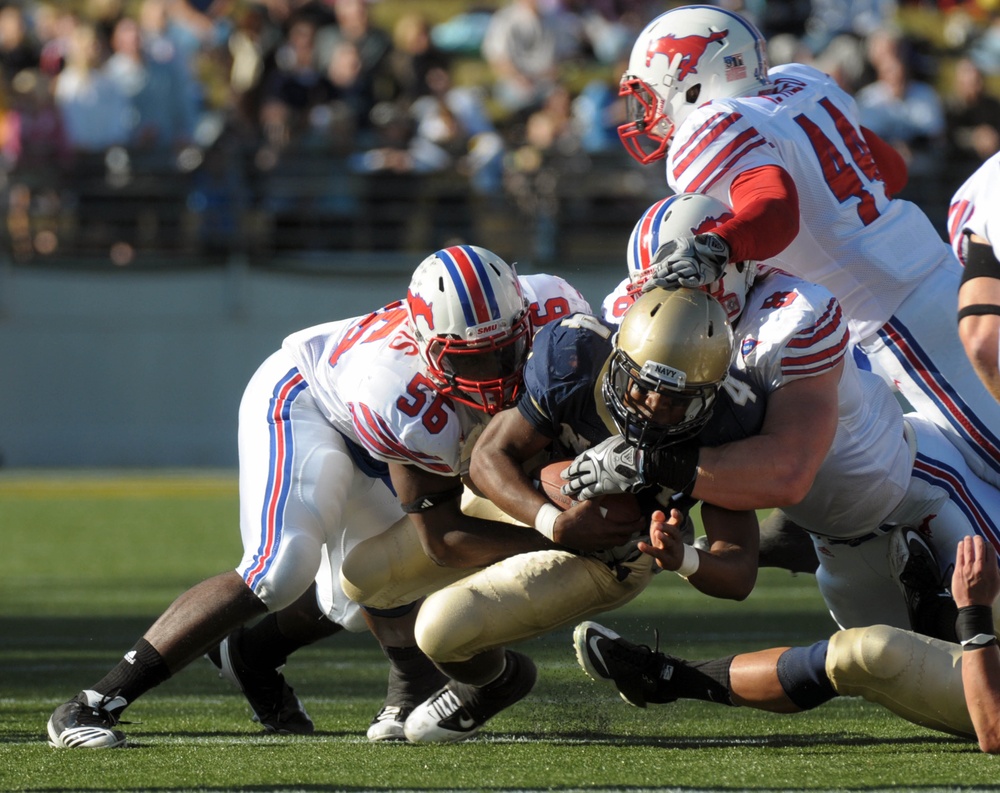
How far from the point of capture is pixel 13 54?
12727 mm

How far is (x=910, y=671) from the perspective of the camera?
3484 millimetres

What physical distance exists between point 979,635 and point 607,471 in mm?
882

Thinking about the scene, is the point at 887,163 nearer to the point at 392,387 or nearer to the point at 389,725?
the point at 392,387

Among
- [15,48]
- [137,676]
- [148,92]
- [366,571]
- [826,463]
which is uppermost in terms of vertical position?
[15,48]

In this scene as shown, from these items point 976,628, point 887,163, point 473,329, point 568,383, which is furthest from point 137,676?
point 887,163

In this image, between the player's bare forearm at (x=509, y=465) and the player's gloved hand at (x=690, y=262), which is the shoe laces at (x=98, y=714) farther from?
the player's gloved hand at (x=690, y=262)

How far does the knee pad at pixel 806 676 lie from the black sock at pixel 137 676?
1534mm

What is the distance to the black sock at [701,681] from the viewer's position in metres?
3.76

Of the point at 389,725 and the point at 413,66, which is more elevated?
the point at 413,66

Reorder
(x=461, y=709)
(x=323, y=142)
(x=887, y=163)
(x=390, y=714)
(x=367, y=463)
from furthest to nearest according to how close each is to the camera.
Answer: (x=323, y=142)
(x=887, y=163)
(x=367, y=463)
(x=390, y=714)
(x=461, y=709)

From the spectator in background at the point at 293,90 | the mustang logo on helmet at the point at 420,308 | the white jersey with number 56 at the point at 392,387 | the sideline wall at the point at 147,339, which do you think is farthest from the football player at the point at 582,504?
the spectator in background at the point at 293,90

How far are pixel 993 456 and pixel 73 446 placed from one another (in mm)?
9375

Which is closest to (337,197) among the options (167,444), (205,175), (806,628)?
(205,175)

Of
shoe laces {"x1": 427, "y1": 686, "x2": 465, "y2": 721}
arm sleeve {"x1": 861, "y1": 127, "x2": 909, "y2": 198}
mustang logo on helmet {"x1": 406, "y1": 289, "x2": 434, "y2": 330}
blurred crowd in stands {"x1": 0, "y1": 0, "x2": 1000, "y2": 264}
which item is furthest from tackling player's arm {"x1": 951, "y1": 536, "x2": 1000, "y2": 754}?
blurred crowd in stands {"x1": 0, "y1": 0, "x2": 1000, "y2": 264}
